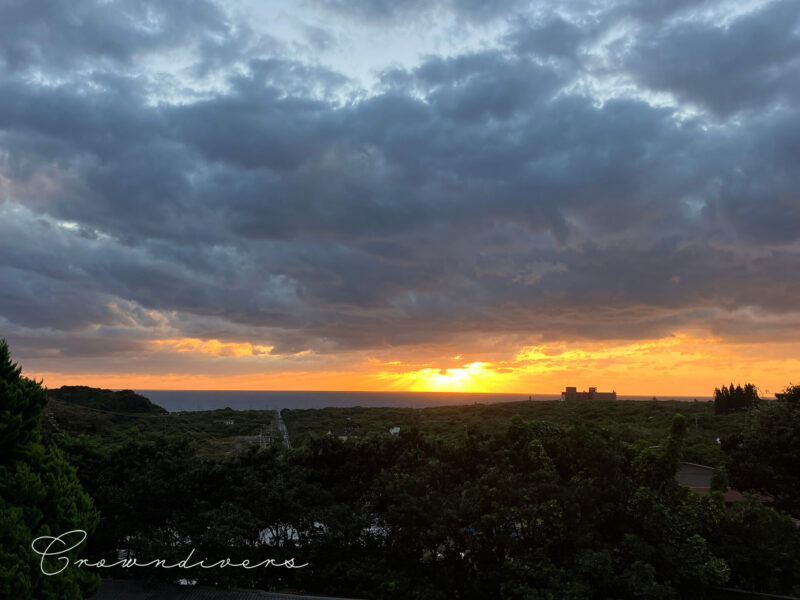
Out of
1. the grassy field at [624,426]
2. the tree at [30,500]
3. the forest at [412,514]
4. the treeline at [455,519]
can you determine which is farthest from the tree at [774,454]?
the tree at [30,500]

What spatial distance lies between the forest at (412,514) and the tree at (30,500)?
30 millimetres

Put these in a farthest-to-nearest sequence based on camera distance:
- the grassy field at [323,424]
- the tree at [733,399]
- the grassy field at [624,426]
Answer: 1. the tree at [733,399]
2. the grassy field at [323,424]
3. the grassy field at [624,426]

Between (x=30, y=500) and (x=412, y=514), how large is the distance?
7.22 meters

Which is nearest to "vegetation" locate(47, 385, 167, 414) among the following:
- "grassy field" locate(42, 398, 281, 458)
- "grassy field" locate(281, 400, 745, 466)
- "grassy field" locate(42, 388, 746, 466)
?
"grassy field" locate(42, 388, 746, 466)

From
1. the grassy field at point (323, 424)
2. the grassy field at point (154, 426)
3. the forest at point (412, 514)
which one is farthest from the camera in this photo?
the grassy field at point (154, 426)

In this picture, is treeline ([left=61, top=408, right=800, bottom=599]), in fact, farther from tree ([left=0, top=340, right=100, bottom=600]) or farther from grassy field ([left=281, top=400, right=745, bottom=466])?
tree ([left=0, top=340, right=100, bottom=600])

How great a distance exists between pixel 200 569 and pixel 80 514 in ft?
8.88

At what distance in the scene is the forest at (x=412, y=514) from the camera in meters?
10.4

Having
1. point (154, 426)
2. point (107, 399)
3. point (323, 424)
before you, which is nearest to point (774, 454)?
point (154, 426)

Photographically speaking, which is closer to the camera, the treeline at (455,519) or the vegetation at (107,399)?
the treeline at (455,519)

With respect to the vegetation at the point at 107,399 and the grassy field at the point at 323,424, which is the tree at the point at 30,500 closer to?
the grassy field at the point at 323,424

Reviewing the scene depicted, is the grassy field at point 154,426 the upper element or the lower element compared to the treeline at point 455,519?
lower

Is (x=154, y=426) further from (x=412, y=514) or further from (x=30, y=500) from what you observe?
(x=412, y=514)

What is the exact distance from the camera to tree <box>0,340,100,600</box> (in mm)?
9174
